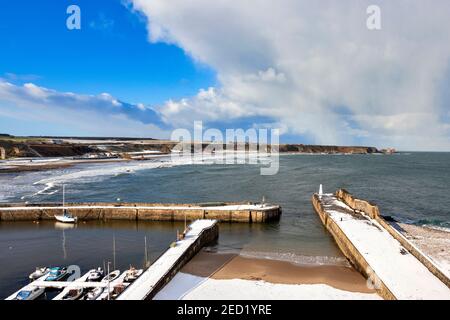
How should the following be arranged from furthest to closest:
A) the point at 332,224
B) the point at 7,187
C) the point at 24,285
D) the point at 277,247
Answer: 1. the point at 7,187
2. the point at 332,224
3. the point at 277,247
4. the point at 24,285

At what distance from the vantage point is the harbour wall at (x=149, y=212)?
4075cm

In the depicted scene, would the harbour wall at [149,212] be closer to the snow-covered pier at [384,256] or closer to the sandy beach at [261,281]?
the snow-covered pier at [384,256]

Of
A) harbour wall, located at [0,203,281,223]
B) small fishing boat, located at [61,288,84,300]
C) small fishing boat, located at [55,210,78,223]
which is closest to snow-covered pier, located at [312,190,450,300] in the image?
harbour wall, located at [0,203,281,223]

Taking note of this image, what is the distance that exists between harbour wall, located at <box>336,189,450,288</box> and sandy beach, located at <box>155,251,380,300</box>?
383cm

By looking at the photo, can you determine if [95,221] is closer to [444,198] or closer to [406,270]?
[406,270]

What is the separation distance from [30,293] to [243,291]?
1251 cm

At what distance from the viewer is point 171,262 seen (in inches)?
904

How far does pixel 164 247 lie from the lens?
3169 centimetres

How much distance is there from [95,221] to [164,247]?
1423 centimetres

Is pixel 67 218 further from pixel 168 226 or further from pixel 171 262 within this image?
pixel 171 262

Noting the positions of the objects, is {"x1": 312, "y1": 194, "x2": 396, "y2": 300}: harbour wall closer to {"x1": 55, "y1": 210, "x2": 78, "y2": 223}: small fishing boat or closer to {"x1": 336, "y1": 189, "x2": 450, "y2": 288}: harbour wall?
{"x1": 336, "y1": 189, "x2": 450, "y2": 288}: harbour wall

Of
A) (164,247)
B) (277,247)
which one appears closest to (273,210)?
(277,247)

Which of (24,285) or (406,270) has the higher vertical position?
(406,270)

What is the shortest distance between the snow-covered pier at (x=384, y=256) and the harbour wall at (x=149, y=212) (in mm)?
8119
